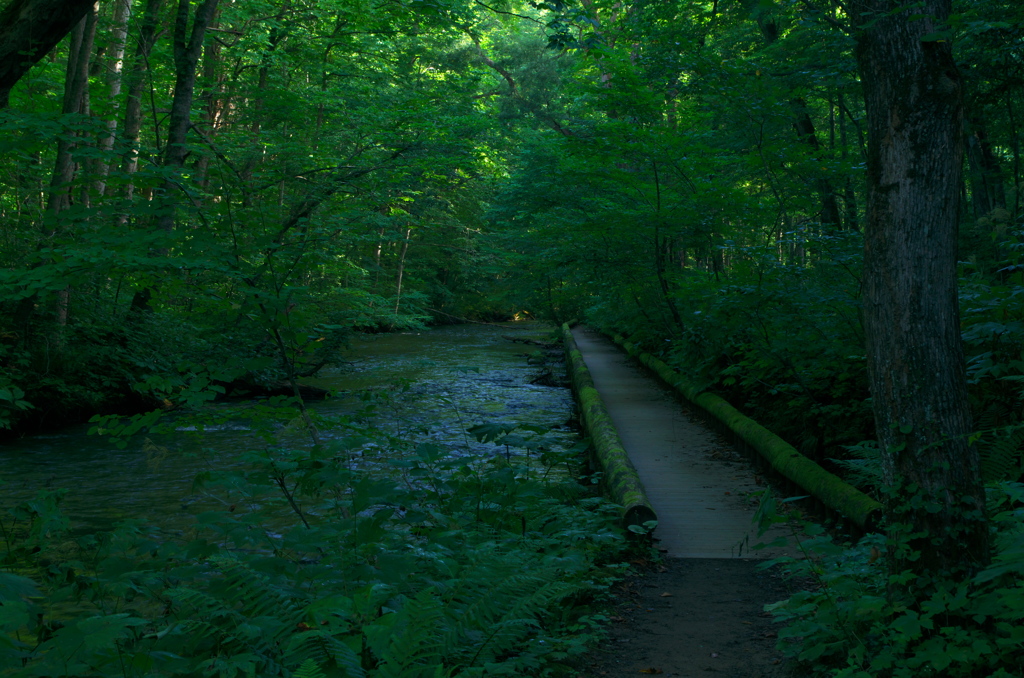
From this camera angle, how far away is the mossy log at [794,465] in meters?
4.89

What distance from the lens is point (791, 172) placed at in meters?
9.72

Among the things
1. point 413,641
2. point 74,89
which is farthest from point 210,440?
point 413,641

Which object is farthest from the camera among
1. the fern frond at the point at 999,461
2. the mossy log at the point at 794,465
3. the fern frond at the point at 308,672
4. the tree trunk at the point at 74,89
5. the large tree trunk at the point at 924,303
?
the tree trunk at the point at 74,89

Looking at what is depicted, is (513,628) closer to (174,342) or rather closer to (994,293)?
(994,293)

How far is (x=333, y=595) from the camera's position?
3.17 metres

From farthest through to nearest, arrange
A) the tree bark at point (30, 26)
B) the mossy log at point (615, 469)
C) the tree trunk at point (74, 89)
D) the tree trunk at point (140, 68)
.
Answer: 1. the tree trunk at point (140, 68)
2. the tree trunk at point (74, 89)
3. the mossy log at point (615, 469)
4. the tree bark at point (30, 26)

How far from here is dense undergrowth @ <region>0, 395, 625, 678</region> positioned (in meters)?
2.57

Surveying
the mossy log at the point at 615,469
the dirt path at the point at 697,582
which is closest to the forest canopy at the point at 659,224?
the dirt path at the point at 697,582

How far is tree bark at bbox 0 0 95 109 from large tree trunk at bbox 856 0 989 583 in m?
4.03

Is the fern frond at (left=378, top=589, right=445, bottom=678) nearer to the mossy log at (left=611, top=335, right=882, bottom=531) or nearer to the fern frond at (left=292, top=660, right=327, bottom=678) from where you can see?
the fern frond at (left=292, top=660, right=327, bottom=678)

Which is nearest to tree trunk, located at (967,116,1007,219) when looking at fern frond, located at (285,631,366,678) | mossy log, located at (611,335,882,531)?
mossy log, located at (611,335,882,531)

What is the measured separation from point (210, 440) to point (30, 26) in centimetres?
724

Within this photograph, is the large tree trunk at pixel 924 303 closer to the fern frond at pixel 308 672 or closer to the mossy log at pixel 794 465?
the mossy log at pixel 794 465

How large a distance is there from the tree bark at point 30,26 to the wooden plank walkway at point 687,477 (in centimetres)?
469
